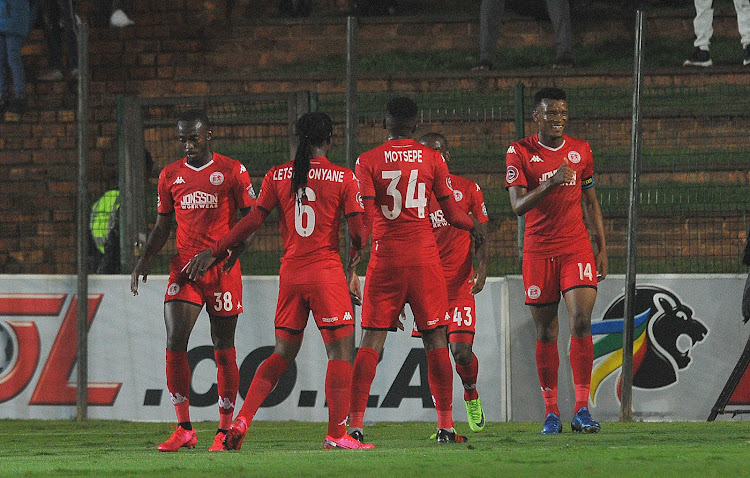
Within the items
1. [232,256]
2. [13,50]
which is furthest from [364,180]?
[13,50]

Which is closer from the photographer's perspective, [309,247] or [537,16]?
[309,247]

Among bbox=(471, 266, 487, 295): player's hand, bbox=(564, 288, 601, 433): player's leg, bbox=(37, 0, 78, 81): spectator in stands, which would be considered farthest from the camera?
bbox=(37, 0, 78, 81): spectator in stands

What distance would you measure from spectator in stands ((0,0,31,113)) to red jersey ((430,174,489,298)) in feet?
22.4

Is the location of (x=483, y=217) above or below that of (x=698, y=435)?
above

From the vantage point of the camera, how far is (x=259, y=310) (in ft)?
34.1

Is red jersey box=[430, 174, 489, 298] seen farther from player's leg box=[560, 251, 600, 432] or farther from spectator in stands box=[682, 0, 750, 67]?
spectator in stands box=[682, 0, 750, 67]

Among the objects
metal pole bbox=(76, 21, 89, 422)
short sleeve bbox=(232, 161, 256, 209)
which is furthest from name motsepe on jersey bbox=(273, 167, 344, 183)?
metal pole bbox=(76, 21, 89, 422)

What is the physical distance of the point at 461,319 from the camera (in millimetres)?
8602

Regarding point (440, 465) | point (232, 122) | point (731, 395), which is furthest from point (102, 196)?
point (440, 465)

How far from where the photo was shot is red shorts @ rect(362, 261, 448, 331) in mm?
7082

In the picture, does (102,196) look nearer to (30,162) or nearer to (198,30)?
(30,162)

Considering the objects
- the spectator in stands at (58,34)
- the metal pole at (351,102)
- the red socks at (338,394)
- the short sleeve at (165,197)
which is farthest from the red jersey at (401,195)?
the spectator in stands at (58,34)

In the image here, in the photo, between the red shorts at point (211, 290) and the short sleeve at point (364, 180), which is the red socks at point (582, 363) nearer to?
the short sleeve at point (364, 180)

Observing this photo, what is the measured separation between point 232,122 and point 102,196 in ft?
4.65
